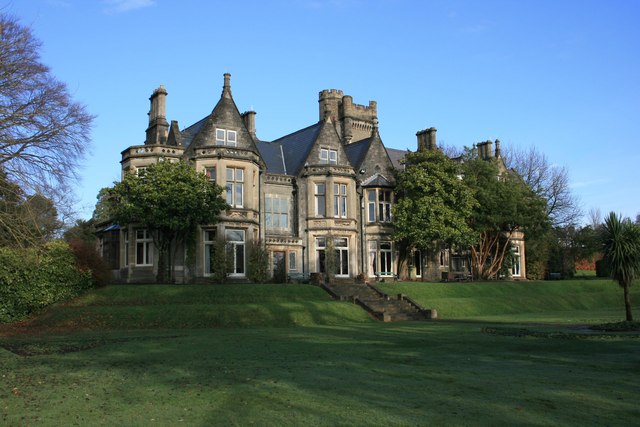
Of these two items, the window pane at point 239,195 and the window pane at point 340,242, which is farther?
the window pane at point 340,242

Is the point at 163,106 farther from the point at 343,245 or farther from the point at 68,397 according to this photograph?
the point at 68,397

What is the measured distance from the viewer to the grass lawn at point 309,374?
8727 millimetres

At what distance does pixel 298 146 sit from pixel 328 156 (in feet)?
11.2

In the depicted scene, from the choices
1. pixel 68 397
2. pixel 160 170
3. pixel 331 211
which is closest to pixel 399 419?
pixel 68 397

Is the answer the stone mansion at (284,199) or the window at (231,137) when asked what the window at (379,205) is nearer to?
the stone mansion at (284,199)

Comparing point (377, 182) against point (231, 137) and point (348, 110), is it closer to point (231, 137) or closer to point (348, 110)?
point (231, 137)

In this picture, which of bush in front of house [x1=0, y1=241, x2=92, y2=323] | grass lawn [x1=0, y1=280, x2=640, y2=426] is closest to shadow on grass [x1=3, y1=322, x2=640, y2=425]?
grass lawn [x1=0, y1=280, x2=640, y2=426]

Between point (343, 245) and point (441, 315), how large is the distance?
11.6m

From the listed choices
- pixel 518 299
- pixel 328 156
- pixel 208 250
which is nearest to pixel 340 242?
pixel 328 156

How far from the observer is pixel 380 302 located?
31906 millimetres

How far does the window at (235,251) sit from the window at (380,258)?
426 inches

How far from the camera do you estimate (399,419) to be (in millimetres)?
8336

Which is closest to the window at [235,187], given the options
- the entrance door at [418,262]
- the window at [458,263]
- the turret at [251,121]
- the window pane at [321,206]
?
the window pane at [321,206]

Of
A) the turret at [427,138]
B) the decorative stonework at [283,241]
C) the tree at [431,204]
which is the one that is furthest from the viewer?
the turret at [427,138]
